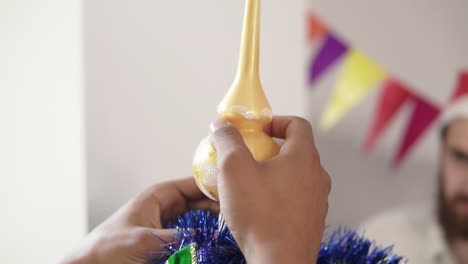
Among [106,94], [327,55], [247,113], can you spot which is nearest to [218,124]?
[247,113]

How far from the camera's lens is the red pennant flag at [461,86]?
3.99 feet

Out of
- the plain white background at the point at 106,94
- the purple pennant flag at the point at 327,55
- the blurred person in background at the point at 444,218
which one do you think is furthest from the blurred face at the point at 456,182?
the plain white background at the point at 106,94

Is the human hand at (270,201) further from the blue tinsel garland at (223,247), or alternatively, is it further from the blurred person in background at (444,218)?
the blurred person in background at (444,218)

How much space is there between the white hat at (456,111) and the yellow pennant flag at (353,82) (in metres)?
0.17

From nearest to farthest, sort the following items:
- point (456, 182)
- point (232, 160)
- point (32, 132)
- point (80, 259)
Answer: point (232, 160) → point (80, 259) → point (32, 132) → point (456, 182)

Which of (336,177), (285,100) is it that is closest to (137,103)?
(285,100)

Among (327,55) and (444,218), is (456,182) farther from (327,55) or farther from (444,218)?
(327,55)

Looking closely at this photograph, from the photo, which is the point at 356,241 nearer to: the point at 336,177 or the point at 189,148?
the point at 189,148

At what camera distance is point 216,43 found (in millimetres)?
859

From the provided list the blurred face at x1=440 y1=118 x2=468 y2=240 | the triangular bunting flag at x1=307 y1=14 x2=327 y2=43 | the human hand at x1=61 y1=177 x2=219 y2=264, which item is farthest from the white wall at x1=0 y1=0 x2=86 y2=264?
the blurred face at x1=440 y1=118 x2=468 y2=240

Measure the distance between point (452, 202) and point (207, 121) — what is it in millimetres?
666

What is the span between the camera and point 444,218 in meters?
1.21

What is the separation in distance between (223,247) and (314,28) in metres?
0.93

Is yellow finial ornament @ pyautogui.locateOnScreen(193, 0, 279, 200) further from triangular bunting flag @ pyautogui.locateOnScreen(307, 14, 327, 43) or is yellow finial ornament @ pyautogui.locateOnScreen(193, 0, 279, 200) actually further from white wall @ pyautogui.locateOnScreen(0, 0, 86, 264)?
triangular bunting flag @ pyautogui.locateOnScreen(307, 14, 327, 43)
